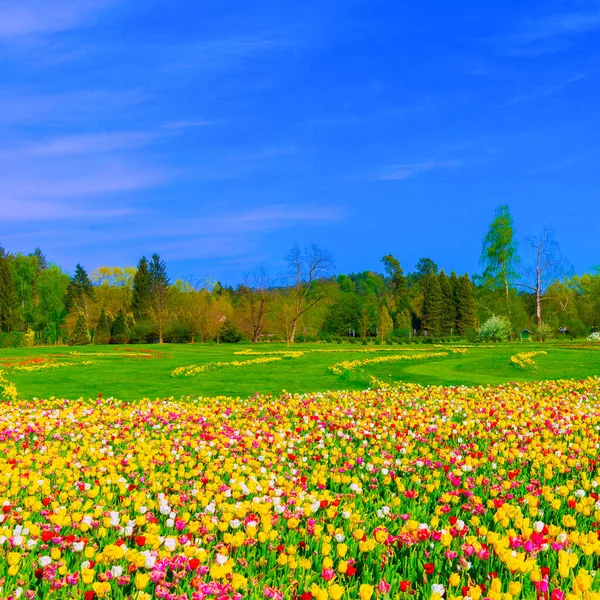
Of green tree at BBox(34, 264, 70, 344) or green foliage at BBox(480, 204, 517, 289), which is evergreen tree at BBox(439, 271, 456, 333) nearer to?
green foliage at BBox(480, 204, 517, 289)

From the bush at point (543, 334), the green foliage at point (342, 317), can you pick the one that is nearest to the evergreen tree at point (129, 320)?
the green foliage at point (342, 317)

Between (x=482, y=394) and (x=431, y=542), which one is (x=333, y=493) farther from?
(x=482, y=394)

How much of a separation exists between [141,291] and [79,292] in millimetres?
8229

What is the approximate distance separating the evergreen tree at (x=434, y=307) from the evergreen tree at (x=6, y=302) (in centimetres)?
4908

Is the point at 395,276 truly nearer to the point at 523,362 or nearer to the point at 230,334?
the point at 230,334

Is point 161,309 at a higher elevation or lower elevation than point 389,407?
higher

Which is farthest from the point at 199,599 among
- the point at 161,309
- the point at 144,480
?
the point at 161,309

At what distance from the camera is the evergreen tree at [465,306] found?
222 ft

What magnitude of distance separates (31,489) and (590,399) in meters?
10.2

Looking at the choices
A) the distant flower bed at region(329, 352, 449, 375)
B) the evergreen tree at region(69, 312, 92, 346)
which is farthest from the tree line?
the distant flower bed at region(329, 352, 449, 375)

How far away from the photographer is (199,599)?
8.90ft

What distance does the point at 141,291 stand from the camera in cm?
6950

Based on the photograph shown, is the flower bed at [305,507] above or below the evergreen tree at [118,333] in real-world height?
below

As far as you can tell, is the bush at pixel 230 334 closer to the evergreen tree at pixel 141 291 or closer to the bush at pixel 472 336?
the evergreen tree at pixel 141 291
